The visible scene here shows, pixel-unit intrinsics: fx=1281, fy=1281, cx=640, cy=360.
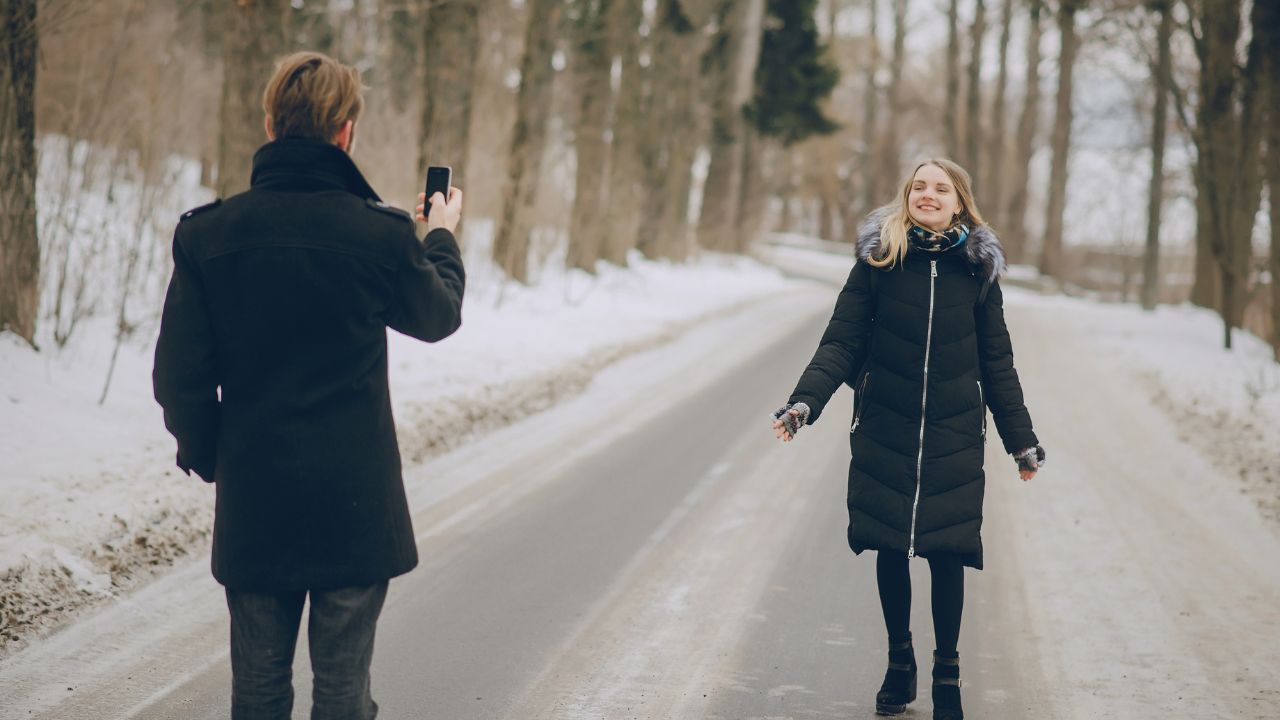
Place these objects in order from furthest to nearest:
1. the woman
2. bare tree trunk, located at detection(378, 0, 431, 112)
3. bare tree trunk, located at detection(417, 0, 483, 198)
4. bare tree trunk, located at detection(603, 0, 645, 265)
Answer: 1. bare tree trunk, located at detection(378, 0, 431, 112)
2. bare tree trunk, located at detection(603, 0, 645, 265)
3. bare tree trunk, located at detection(417, 0, 483, 198)
4. the woman

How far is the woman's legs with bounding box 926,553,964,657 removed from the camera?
4.54 metres

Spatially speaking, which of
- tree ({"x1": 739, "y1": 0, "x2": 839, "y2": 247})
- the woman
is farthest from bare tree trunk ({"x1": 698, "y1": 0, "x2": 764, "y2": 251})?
the woman

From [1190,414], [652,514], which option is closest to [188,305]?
[652,514]

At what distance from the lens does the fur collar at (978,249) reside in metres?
4.51

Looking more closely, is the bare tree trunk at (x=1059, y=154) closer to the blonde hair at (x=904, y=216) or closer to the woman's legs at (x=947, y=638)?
the blonde hair at (x=904, y=216)

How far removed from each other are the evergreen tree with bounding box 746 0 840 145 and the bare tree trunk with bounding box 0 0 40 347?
27706 millimetres

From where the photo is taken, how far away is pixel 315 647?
121 inches

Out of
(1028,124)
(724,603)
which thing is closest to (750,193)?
(1028,124)

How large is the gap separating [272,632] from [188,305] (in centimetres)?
81

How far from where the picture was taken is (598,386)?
520 inches

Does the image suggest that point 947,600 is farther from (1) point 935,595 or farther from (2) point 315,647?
(2) point 315,647

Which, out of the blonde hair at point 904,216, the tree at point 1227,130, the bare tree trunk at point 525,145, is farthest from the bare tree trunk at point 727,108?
the blonde hair at point 904,216

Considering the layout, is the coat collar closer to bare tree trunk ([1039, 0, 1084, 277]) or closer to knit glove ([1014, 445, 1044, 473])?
knit glove ([1014, 445, 1044, 473])

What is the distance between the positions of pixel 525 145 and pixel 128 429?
38.8ft
